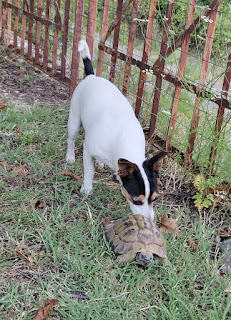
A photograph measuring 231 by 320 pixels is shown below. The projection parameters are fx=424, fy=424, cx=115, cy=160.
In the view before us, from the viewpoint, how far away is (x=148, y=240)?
2.80 meters

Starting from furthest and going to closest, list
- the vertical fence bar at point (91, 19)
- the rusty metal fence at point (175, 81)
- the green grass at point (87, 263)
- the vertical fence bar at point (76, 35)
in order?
1. the vertical fence bar at point (76, 35)
2. the vertical fence bar at point (91, 19)
3. the rusty metal fence at point (175, 81)
4. the green grass at point (87, 263)

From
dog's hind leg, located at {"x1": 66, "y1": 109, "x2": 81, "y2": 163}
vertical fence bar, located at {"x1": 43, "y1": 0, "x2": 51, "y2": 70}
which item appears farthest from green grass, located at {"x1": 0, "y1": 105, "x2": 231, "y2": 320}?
vertical fence bar, located at {"x1": 43, "y1": 0, "x2": 51, "y2": 70}

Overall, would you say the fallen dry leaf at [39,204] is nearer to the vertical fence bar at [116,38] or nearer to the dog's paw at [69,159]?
the dog's paw at [69,159]

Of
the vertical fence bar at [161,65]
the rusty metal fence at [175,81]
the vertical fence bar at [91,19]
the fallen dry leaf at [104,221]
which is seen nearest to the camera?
the fallen dry leaf at [104,221]

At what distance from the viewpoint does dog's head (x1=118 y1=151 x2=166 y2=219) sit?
291 centimetres

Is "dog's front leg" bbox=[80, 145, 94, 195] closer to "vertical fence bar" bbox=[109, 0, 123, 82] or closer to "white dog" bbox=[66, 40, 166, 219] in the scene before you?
"white dog" bbox=[66, 40, 166, 219]

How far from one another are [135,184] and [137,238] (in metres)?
0.38

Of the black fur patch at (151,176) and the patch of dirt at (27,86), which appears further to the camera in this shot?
the patch of dirt at (27,86)

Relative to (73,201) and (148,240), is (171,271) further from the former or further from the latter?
(73,201)

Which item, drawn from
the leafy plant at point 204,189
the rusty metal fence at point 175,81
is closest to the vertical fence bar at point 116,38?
the rusty metal fence at point 175,81

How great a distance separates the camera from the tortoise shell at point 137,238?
277 cm

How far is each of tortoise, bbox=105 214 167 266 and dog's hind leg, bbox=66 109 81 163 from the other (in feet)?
4.83

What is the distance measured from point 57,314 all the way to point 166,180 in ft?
6.50

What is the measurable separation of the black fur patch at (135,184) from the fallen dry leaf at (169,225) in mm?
514
